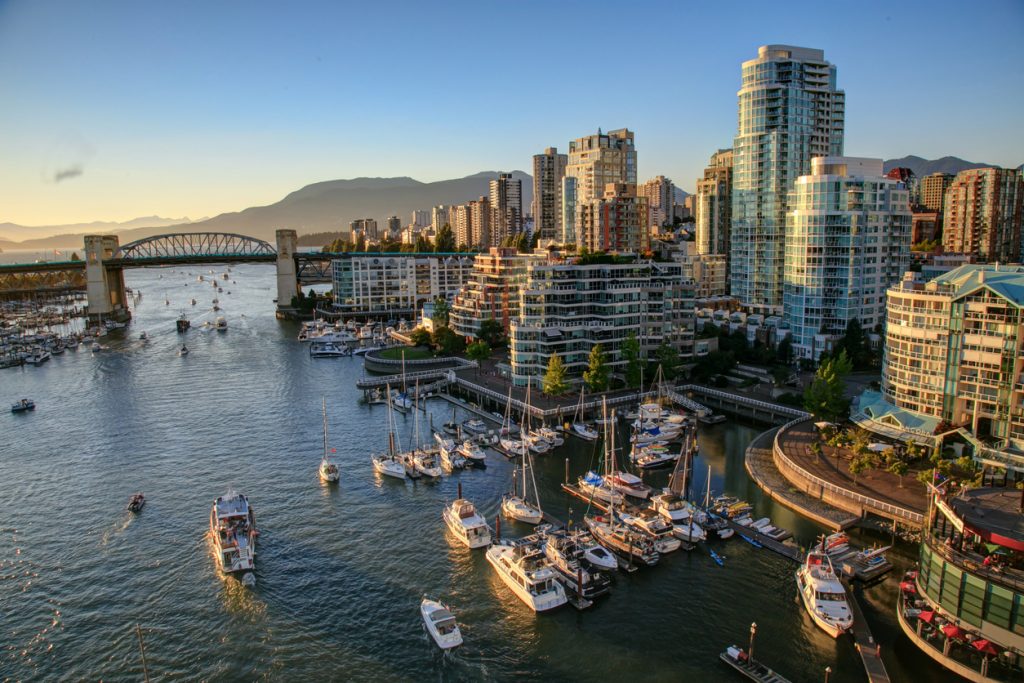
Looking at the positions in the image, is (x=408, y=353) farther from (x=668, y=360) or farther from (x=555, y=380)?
(x=668, y=360)

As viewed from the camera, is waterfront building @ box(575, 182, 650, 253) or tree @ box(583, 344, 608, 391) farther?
waterfront building @ box(575, 182, 650, 253)

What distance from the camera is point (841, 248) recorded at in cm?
7012

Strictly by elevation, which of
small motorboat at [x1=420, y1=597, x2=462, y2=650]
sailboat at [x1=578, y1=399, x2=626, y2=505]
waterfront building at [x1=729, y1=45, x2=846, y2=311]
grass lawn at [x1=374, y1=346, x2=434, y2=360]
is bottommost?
small motorboat at [x1=420, y1=597, x2=462, y2=650]

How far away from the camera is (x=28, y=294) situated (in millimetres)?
162375

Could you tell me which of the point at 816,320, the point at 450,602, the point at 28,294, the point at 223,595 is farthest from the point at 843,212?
the point at 28,294

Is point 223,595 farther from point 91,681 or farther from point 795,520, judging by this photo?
point 795,520

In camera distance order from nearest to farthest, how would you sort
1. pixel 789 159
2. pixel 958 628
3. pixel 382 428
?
pixel 958 628
pixel 382 428
pixel 789 159

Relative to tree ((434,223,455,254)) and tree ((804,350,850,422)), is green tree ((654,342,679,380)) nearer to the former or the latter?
tree ((804,350,850,422))

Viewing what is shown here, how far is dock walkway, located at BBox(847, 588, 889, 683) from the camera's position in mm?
26953

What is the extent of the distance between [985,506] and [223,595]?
3369 cm

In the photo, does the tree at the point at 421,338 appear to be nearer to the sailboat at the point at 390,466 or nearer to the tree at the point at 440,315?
the tree at the point at 440,315

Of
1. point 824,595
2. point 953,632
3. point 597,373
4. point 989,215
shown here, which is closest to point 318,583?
point 824,595

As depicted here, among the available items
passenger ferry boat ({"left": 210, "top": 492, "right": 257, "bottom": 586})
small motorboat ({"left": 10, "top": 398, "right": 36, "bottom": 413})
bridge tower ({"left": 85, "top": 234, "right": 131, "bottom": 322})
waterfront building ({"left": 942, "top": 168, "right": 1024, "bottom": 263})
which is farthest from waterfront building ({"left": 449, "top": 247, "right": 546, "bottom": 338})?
bridge tower ({"left": 85, "top": 234, "right": 131, "bottom": 322})

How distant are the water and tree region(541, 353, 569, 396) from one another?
7.67 meters
